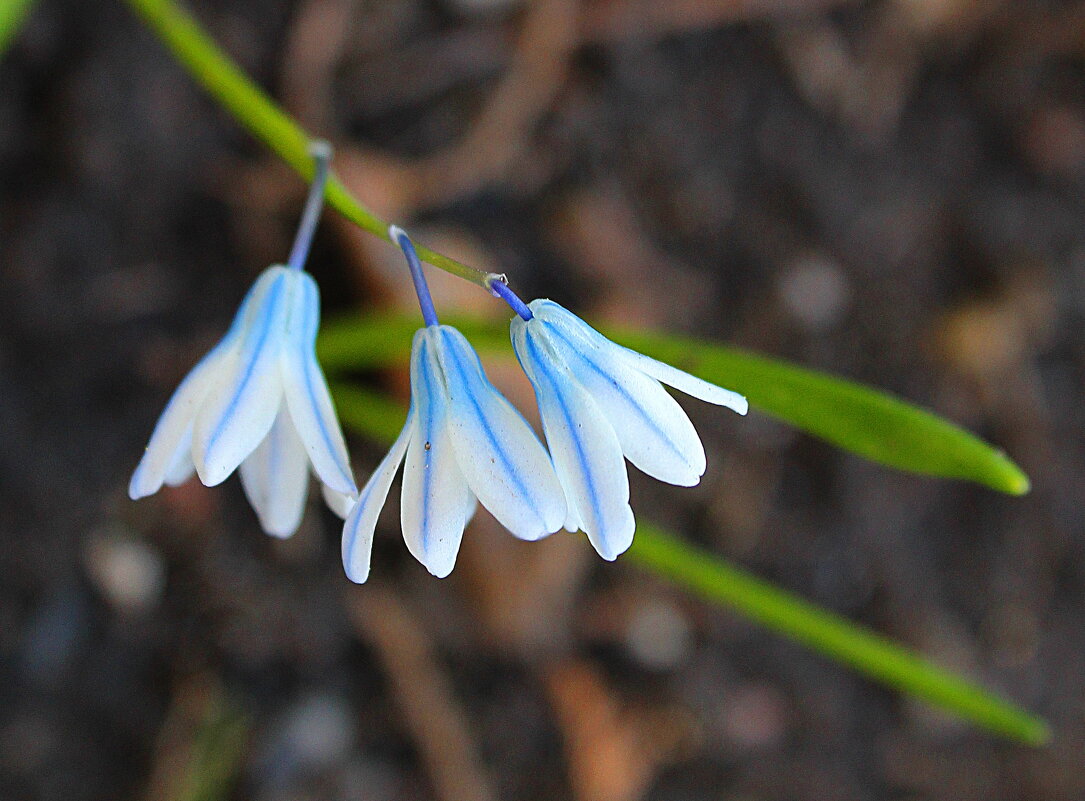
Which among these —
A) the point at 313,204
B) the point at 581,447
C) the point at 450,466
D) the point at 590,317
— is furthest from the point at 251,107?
the point at 590,317

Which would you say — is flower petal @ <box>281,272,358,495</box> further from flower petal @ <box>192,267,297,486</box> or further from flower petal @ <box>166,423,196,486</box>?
flower petal @ <box>166,423,196,486</box>

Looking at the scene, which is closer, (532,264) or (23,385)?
(23,385)

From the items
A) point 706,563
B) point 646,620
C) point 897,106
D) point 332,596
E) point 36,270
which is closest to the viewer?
point 706,563

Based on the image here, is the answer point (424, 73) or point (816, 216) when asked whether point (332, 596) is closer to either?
point (424, 73)

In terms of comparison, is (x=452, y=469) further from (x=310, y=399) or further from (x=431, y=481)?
(x=310, y=399)

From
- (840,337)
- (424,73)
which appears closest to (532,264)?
(424,73)
